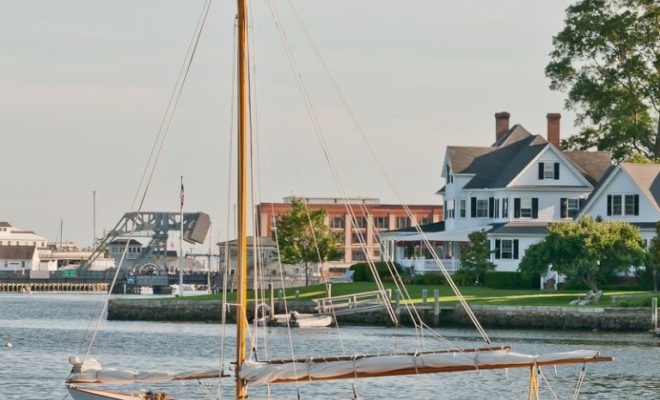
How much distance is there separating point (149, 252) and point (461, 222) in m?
89.8

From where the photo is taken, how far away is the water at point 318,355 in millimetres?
51375

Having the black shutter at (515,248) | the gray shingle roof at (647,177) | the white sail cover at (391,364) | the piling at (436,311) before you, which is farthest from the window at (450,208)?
the white sail cover at (391,364)

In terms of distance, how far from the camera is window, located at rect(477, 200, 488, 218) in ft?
372

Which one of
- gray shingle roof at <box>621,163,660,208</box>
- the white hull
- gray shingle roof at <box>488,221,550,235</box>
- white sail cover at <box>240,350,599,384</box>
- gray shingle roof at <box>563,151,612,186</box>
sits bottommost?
the white hull

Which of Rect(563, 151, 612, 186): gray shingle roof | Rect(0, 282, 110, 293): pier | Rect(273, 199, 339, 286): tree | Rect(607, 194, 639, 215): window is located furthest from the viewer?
Rect(0, 282, 110, 293): pier

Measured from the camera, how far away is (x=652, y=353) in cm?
6744

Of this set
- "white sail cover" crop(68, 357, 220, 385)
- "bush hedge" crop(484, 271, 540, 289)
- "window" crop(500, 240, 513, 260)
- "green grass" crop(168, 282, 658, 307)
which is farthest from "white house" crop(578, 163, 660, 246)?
"white sail cover" crop(68, 357, 220, 385)

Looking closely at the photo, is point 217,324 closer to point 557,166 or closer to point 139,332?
point 139,332

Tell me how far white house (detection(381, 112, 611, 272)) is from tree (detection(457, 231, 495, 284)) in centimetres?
360

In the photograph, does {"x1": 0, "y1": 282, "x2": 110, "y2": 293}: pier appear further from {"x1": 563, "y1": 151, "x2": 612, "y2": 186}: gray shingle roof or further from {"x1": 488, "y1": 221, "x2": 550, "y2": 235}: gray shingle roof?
{"x1": 488, "y1": 221, "x2": 550, "y2": 235}: gray shingle roof

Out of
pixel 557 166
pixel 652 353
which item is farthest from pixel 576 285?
pixel 652 353

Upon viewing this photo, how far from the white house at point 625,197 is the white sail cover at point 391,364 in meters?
70.7

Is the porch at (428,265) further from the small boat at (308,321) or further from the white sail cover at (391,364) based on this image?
the white sail cover at (391,364)

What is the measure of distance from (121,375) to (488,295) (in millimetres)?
56149
